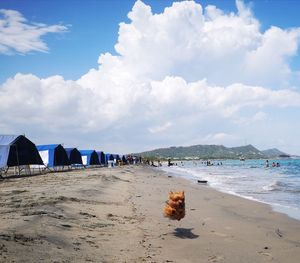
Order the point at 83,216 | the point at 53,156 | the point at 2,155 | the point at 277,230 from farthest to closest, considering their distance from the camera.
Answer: the point at 53,156
the point at 2,155
the point at 277,230
the point at 83,216

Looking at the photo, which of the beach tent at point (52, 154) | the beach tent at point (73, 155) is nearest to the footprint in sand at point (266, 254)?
the beach tent at point (52, 154)

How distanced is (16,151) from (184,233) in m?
23.2

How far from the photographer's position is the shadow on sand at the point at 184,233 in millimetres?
8794

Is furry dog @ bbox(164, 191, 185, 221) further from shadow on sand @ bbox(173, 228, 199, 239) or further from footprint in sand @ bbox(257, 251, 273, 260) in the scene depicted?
footprint in sand @ bbox(257, 251, 273, 260)

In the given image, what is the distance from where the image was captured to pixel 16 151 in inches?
1143

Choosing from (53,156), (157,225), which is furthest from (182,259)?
(53,156)

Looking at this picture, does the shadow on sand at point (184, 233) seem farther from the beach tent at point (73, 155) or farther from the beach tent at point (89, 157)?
the beach tent at point (89, 157)

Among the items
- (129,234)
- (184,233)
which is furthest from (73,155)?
(129,234)

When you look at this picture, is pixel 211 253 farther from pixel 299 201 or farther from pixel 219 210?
pixel 299 201

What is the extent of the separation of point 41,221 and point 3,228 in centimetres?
106

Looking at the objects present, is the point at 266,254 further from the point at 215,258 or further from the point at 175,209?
→ the point at 175,209

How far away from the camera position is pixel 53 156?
39.8 m

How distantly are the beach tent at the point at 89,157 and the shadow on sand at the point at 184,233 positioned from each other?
48.2 metres

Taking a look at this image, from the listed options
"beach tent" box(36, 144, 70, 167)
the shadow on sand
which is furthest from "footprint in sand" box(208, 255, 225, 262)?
"beach tent" box(36, 144, 70, 167)
